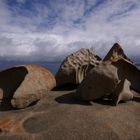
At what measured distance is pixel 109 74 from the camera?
18.4 feet

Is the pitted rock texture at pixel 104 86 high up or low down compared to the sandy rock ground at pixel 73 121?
up

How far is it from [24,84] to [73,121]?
6.00 ft

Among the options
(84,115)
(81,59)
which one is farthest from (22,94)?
(81,59)

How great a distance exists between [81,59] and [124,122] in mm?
3005

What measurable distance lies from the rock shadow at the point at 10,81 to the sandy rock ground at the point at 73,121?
3.01ft

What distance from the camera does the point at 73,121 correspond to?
476 centimetres

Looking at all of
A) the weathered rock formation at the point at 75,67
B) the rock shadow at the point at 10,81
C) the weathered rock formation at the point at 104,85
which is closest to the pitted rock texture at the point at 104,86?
the weathered rock formation at the point at 104,85

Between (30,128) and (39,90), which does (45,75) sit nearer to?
(39,90)

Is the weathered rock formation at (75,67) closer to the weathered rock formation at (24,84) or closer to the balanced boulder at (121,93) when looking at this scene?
the weathered rock formation at (24,84)

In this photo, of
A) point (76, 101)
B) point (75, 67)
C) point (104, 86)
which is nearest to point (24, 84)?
point (76, 101)

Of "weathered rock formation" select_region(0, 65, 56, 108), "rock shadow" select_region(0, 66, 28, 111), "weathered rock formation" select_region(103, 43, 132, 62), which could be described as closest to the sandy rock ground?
"weathered rock formation" select_region(0, 65, 56, 108)

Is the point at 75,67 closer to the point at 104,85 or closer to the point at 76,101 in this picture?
the point at 76,101

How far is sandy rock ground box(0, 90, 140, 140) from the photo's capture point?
438cm

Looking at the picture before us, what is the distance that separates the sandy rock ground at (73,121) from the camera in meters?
4.38
